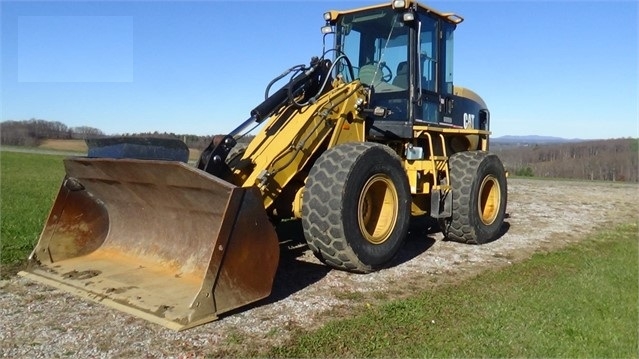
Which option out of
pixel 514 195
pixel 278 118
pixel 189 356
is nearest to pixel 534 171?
pixel 514 195

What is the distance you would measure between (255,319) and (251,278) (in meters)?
0.31

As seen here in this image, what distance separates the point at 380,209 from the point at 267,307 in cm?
191

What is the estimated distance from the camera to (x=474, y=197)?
23.5ft

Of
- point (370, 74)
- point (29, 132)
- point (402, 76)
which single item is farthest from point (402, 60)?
point (29, 132)

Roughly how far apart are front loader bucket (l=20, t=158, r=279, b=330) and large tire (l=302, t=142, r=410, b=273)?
77 centimetres

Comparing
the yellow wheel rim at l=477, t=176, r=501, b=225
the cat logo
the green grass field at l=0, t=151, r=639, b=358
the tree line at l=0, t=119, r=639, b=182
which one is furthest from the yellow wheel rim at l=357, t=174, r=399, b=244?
the tree line at l=0, t=119, r=639, b=182

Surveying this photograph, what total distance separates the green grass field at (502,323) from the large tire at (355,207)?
2.34 feet

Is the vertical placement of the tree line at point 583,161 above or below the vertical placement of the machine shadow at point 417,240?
above

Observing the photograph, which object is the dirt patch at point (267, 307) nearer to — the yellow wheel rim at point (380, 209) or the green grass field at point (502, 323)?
the green grass field at point (502, 323)

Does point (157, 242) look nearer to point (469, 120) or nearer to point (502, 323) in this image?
point (502, 323)

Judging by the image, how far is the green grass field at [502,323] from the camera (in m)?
3.86

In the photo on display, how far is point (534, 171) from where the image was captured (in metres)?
32.5

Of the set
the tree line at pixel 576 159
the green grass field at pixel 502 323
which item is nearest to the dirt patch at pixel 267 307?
the green grass field at pixel 502 323

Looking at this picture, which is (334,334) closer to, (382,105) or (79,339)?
(79,339)
